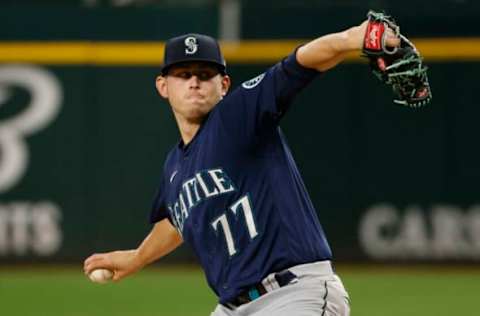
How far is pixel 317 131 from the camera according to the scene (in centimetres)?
1235

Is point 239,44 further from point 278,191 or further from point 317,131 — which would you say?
point 278,191

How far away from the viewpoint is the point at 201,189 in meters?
5.03

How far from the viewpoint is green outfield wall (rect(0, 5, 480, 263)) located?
39.9 feet

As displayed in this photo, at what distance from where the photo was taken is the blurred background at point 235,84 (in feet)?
39.8

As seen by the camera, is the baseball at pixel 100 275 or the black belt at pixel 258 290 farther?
the baseball at pixel 100 275

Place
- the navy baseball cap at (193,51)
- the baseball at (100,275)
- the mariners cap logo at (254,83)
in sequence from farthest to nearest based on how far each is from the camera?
the baseball at (100,275) → the navy baseball cap at (193,51) → the mariners cap logo at (254,83)

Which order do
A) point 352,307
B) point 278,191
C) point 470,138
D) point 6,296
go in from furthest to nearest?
1. point 470,138
2. point 6,296
3. point 352,307
4. point 278,191

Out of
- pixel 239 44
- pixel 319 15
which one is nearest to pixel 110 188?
pixel 239 44

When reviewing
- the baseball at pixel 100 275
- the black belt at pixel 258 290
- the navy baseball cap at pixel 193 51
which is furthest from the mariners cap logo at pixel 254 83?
the baseball at pixel 100 275

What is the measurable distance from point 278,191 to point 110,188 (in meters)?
7.52

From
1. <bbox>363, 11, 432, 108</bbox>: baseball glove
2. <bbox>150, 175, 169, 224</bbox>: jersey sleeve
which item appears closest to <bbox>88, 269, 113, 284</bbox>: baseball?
<bbox>150, 175, 169, 224</bbox>: jersey sleeve

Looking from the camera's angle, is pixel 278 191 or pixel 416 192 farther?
pixel 416 192

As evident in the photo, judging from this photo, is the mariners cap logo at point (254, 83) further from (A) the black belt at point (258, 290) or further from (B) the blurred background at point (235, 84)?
(B) the blurred background at point (235, 84)

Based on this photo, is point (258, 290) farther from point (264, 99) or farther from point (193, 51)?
point (193, 51)
